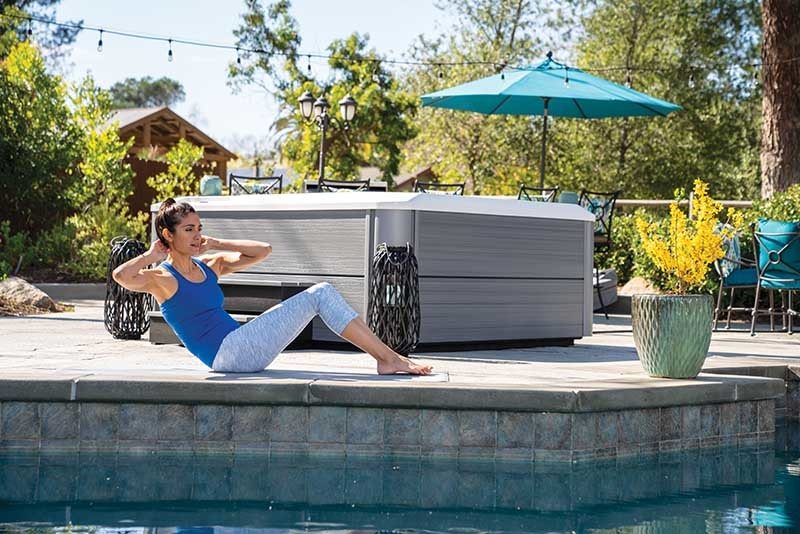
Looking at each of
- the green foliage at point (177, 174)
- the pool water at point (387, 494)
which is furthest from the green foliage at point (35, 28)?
the pool water at point (387, 494)

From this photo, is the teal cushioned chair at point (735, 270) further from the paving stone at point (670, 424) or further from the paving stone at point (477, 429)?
the paving stone at point (477, 429)

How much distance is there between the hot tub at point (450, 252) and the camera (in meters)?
6.50

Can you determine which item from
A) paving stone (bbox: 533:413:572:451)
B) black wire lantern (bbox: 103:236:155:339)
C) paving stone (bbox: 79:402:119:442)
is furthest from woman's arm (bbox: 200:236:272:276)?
black wire lantern (bbox: 103:236:155:339)

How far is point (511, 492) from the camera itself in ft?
14.5

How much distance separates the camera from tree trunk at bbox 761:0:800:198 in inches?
504

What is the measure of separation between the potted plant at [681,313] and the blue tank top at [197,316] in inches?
76.7

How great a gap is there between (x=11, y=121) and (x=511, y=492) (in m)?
11.3

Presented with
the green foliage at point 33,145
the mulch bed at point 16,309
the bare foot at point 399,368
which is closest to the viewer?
the bare foot at point 399,368

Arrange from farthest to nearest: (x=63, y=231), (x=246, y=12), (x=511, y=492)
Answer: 1. (x=246, y=12)
2. (x=63, y=231)
3. (x=511, y=492)

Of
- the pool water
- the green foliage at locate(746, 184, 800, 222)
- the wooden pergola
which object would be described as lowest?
the pool water

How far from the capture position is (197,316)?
511 centimetres

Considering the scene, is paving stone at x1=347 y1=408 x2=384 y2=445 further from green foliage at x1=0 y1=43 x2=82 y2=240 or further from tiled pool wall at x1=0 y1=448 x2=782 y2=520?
green foliage at x1=0 y1=43 x2=82 y2=240

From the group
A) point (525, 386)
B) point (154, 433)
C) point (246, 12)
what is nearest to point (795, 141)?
point (525, 386)

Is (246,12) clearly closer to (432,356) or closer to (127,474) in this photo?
(432,356)
